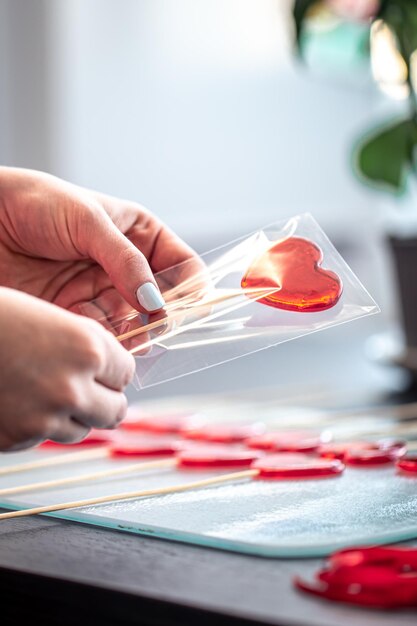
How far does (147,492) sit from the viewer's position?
2.32 feet

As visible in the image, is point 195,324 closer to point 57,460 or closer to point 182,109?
point 57,460

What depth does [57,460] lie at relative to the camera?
34.6 inches

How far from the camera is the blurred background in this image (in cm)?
260

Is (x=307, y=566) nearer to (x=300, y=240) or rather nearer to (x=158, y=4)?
(x=300, y=240)

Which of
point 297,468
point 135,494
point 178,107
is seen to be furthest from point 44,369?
point 178,107

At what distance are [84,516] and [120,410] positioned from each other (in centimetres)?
8

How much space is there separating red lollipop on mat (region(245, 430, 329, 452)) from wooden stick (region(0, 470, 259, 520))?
0.34 feet

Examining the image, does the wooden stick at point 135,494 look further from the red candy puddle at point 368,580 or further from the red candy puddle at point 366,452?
the red candy puddle at point 368,580

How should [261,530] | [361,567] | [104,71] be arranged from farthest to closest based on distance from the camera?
[104,71], [261,530], [361,567]

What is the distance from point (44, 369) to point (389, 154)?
40.1 inches

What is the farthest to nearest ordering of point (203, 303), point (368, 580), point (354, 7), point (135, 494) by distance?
point (354, 7), point (203, 303), point (135, 494), point (368, 580)

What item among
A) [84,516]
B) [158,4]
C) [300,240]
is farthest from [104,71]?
[84,516]

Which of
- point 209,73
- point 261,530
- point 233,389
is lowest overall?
point 233,389

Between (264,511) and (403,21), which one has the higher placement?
(403,21)
